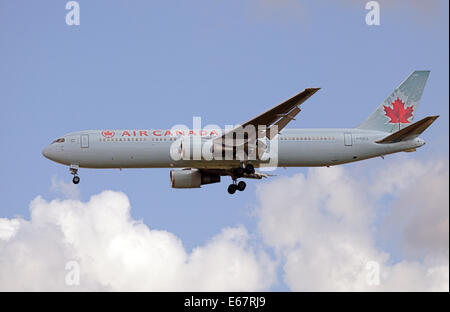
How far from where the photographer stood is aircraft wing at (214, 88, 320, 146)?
158 ft

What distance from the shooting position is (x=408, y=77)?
62.6 m

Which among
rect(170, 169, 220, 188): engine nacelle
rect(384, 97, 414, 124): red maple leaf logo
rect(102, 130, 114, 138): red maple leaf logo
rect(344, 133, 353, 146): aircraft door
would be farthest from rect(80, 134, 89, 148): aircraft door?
rect(384, 97, 414, 124): red maple leaf logo

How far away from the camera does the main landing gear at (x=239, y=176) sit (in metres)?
56.6

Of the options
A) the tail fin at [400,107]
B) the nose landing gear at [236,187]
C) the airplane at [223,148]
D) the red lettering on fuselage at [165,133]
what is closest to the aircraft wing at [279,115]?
the airplane at [223,148]

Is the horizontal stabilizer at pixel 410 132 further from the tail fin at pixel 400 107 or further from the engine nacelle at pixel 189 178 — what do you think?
the engine nacelle at pixel 189 178

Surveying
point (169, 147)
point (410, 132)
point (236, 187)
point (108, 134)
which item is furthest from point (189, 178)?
point (410, 132)

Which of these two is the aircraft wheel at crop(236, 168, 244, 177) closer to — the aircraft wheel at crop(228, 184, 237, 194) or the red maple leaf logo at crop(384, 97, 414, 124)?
the aircraft wheel at crop(228, 184, 237, 194)

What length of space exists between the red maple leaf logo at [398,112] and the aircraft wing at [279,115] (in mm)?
11592

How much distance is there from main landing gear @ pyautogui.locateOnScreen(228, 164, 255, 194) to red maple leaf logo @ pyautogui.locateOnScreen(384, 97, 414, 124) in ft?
38.6

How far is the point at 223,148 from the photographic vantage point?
54562mm

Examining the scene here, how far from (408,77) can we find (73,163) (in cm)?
2571
